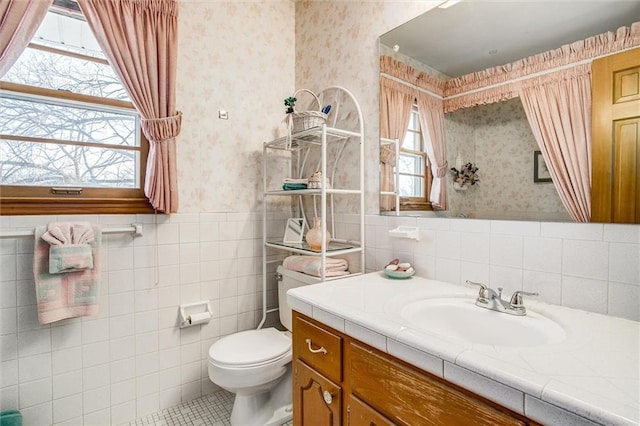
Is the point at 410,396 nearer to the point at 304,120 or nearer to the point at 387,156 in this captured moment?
the point at 387,156

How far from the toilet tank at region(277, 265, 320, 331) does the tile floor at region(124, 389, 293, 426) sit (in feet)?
1.79

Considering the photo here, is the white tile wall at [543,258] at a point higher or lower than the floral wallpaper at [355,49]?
lower

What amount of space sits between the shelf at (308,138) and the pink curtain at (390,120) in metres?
0.17

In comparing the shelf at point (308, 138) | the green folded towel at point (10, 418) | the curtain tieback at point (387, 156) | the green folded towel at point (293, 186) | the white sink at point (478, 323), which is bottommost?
the green folded towel at point (10, 418)

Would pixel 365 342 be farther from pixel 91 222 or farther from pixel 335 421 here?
pixel 91 222

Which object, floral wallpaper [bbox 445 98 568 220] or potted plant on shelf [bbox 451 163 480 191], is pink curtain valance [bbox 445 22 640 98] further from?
potted plant on shelf [bbox 451 163 480 191]

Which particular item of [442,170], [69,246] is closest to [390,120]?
[442,170]

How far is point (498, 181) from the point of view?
1.20m

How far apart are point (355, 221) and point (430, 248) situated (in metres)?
0.51

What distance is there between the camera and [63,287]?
1.41 m

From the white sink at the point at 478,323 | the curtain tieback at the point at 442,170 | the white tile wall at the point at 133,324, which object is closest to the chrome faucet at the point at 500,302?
the white sink at the point at 478,323

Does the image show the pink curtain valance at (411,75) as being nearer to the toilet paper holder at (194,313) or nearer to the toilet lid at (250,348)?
the toilet lid at (250,348)

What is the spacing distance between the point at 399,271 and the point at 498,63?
933mm

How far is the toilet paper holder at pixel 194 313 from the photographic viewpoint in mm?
1776
